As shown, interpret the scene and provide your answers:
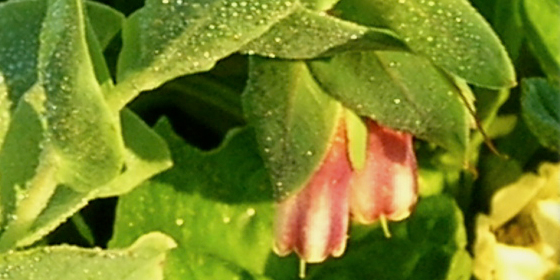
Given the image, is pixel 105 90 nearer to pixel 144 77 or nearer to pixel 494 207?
pixel 144 77

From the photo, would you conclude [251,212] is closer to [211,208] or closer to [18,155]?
[211,208]

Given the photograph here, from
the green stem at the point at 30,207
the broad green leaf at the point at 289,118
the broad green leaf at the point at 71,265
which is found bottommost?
the broad green leaf at the point at 71,265

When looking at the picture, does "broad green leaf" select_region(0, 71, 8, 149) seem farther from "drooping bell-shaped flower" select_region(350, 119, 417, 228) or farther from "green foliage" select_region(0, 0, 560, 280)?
"drooping bell-shaped flower" select_region(350, 119, 417, 228)

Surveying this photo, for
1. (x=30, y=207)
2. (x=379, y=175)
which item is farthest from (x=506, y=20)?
(x=30, y=207)

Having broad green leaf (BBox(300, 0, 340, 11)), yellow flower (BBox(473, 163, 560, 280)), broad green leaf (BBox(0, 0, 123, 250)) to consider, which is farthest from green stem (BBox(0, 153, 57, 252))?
yellow flower (BBox(473, 163, 560, 280))

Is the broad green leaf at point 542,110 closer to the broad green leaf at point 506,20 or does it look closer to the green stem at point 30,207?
the broad green leaf at point 506,20

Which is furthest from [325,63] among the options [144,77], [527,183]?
[527,183]

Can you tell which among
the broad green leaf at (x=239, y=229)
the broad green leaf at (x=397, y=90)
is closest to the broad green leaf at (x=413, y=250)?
the broad green leaf at (x=239, y=229)
